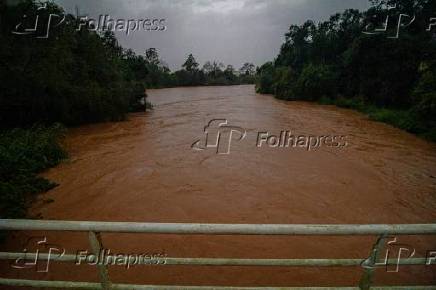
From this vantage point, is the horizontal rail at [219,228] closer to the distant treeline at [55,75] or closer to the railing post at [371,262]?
the railing post at [371,262]

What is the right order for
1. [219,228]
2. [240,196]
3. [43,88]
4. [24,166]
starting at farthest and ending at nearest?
[43,88], [24,166], [240,196], [219,228]

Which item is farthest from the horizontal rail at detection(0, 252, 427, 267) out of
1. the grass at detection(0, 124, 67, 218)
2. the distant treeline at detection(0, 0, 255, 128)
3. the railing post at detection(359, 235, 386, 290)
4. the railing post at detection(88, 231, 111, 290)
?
the distant treeline at detection(0, 0, 255, 128)

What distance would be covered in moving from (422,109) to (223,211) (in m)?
12.0

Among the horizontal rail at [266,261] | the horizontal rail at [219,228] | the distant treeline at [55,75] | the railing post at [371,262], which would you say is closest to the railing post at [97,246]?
the horizontal rail at [219,228]

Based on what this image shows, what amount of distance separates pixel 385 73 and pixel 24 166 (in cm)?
2270

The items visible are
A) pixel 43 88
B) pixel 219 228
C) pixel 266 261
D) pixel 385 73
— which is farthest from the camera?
pixel 385 73

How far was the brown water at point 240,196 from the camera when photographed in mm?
3973

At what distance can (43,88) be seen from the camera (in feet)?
42.3

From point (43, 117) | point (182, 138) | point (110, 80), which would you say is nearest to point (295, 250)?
point (182, 138)

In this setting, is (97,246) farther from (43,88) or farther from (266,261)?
(43,88)

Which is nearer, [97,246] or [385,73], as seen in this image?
[97,246]

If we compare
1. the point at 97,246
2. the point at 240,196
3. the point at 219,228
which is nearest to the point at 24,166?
the point at 240,196

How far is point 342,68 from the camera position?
1101 inches

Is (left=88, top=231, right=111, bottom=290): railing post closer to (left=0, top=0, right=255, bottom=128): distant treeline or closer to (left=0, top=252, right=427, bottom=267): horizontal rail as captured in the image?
(left=0, top=252, right=427, bottom=267): horizontal rail
